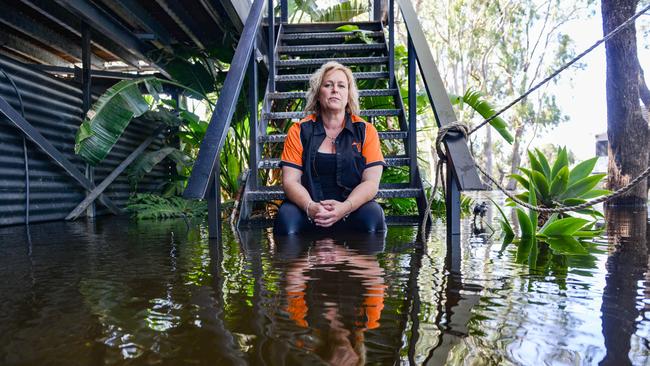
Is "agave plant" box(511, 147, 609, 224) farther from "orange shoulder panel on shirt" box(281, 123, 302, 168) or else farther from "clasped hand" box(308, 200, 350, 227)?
"orange shoulder panel on shirt" box(281, 123, 302, 168)

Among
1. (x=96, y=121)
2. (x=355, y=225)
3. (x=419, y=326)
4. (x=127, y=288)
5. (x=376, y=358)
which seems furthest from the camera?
(x=96, y=121)

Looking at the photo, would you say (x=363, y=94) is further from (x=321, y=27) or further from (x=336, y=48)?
(x=321, y=27)

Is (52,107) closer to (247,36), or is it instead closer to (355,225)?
(247,36)

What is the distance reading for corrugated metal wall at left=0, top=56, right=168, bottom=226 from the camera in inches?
169

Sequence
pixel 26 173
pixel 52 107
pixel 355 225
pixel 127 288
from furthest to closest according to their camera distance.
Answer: pixel 52 107 → pixel 26 173 → pixel 355 225 → pixel 127 288

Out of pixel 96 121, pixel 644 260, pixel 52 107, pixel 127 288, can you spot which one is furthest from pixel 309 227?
pixel 52 107

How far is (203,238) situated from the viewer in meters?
2.84

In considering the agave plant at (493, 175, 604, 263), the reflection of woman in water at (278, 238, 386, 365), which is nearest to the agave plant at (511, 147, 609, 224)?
the agave plant at (493, 175, 604, 263)

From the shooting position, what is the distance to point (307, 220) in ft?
9.14

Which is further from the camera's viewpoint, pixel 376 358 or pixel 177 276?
pixel 177 276

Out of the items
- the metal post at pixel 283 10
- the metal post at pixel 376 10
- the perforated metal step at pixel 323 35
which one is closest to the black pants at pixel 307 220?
the perforated metal step at pixel 323 35

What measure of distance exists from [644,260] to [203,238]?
2.25 meters

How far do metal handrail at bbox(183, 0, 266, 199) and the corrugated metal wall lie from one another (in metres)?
2.74

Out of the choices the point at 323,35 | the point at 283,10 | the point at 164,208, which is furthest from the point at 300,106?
the point at 164,208
